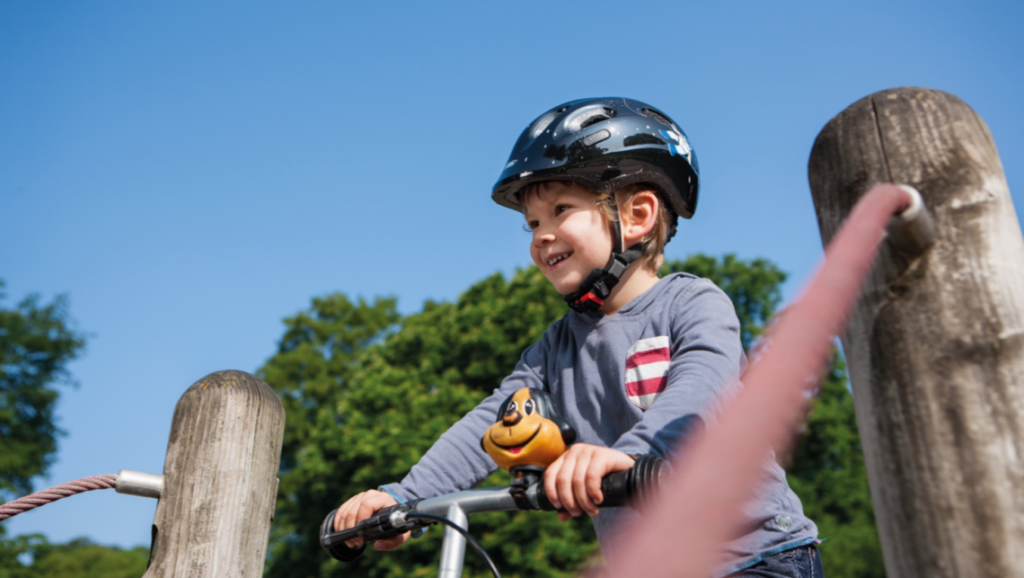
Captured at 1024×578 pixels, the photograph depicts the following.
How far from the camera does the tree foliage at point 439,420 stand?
1880 centimetres

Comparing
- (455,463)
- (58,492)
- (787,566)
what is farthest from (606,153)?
(58,492)

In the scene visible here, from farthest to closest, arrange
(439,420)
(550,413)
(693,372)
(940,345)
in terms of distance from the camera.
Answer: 1. (439,420)
2. (693,372)
3. (550,413)
4. (940,345)

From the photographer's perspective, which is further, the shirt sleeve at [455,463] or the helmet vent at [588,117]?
the helmet vent at [588,117]

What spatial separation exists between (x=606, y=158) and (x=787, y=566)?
170 centimetres

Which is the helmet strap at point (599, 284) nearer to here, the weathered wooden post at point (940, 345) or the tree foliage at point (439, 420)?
the weathered wooden post at point (940, 345)

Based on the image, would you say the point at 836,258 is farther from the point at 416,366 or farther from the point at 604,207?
the point at 416,366

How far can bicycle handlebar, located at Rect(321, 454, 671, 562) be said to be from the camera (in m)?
1.84

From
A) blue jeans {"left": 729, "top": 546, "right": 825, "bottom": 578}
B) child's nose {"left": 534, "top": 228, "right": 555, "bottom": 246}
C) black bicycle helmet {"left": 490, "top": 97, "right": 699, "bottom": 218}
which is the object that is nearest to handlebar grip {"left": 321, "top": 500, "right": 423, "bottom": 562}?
blue jeans {"left": 729, "top": 546, "right": 825, "bottom": 578}

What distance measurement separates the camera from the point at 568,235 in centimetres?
338

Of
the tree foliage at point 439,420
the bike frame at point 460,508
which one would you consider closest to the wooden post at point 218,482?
the bike frame at point 460,508

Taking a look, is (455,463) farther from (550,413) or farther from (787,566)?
(787,566)

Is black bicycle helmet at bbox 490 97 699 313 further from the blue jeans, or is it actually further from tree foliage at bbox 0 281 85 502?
tree foliage at bbox 0 281 85 502

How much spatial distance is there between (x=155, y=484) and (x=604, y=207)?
2.02 meters

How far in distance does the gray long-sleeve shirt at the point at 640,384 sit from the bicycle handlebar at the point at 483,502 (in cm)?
35
